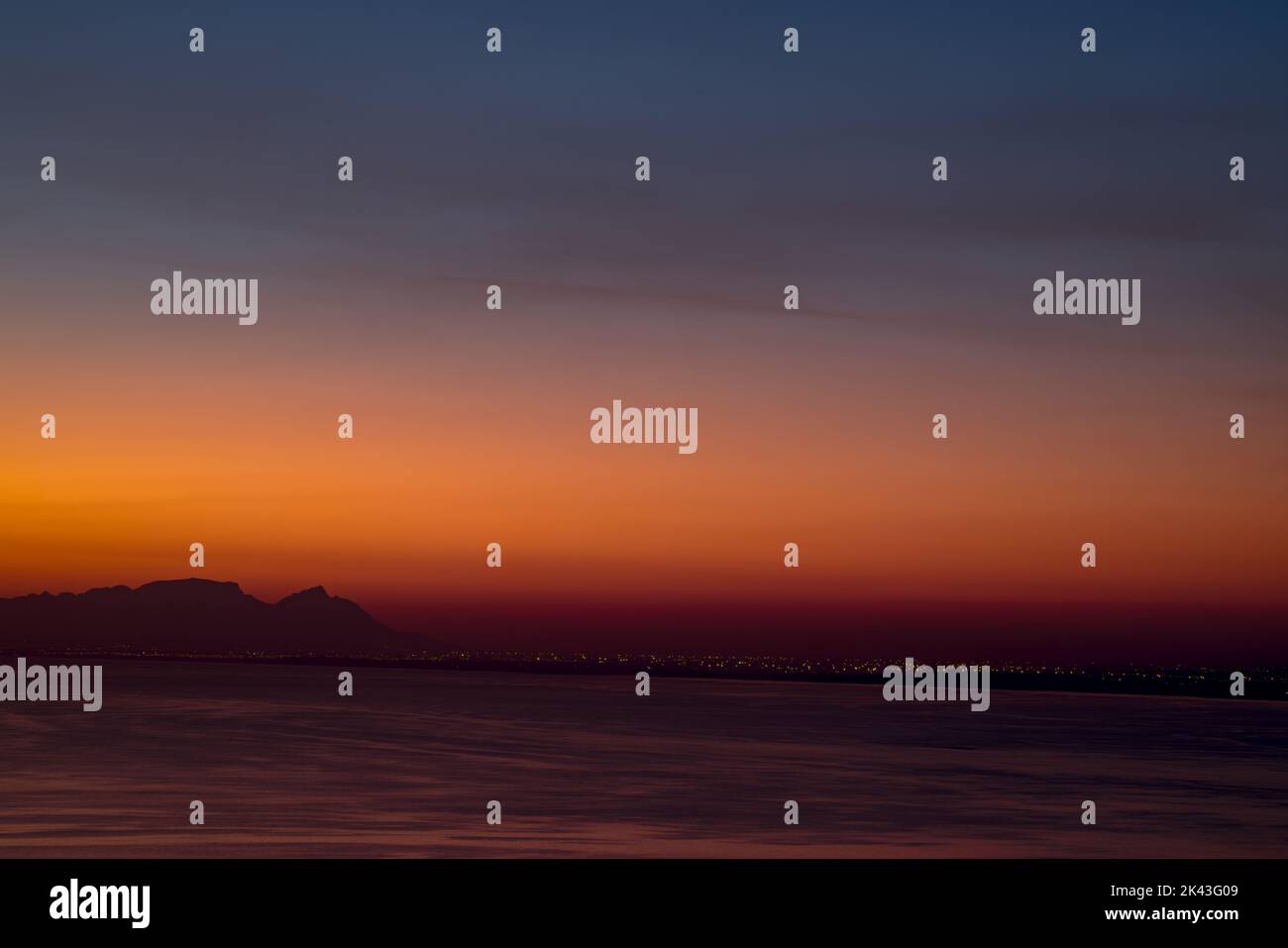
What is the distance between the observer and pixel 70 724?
65.7 meters

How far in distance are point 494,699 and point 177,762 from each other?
245ft

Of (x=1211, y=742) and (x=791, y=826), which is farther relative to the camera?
(x=1211, y=742)

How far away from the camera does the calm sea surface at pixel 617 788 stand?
27312mm

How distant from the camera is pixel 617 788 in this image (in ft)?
126

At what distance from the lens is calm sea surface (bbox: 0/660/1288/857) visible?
27312 millimetres

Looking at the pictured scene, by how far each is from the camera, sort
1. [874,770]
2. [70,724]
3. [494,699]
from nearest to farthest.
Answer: [874,770] < [70,724] < [494,699]

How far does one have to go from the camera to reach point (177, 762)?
1735 inches

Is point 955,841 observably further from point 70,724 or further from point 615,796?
point 70,724

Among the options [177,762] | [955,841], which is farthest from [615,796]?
[177,762]
